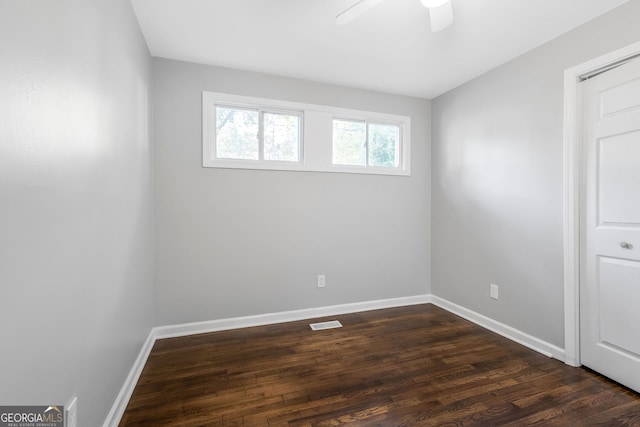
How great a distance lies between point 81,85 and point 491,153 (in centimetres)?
320

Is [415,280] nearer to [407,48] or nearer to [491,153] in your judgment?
[491,153]

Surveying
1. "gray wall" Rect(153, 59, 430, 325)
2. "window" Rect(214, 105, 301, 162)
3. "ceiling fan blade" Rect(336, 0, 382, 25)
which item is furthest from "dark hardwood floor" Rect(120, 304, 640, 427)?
"ceiling fan blade" Rect(336, 0, 382, 25)

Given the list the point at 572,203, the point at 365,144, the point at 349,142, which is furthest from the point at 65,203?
the point at 572,203

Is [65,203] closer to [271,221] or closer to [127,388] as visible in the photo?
[127,388]

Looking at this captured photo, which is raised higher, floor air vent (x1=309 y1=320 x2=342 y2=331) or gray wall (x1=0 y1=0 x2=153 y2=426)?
gray wall (x1=0 y1=0 x2=153 y2=426)

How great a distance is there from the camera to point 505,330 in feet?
8.87

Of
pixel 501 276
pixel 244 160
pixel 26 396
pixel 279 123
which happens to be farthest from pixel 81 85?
pixel 501 276

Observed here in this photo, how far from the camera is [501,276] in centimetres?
278

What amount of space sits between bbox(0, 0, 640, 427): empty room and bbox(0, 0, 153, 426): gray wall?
11 mm

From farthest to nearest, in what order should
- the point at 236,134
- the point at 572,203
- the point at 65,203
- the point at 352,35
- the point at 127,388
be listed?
the point at 236,134, the point at 352,35, the point at 572,203, the point at 127,388, the point at 65,203

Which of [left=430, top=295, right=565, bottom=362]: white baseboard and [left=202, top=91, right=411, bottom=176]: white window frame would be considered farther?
[left=202, top=91, right=411, bottom=176]: white window frame

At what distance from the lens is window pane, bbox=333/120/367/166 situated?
11.0ft

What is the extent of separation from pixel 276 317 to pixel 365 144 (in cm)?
223

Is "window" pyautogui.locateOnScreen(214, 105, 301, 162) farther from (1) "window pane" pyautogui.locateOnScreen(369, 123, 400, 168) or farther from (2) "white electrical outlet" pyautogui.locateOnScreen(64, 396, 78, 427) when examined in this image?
(2) "white electrical outlet" pyautogui.locateOnScreen(64, 396, 78, 427)
